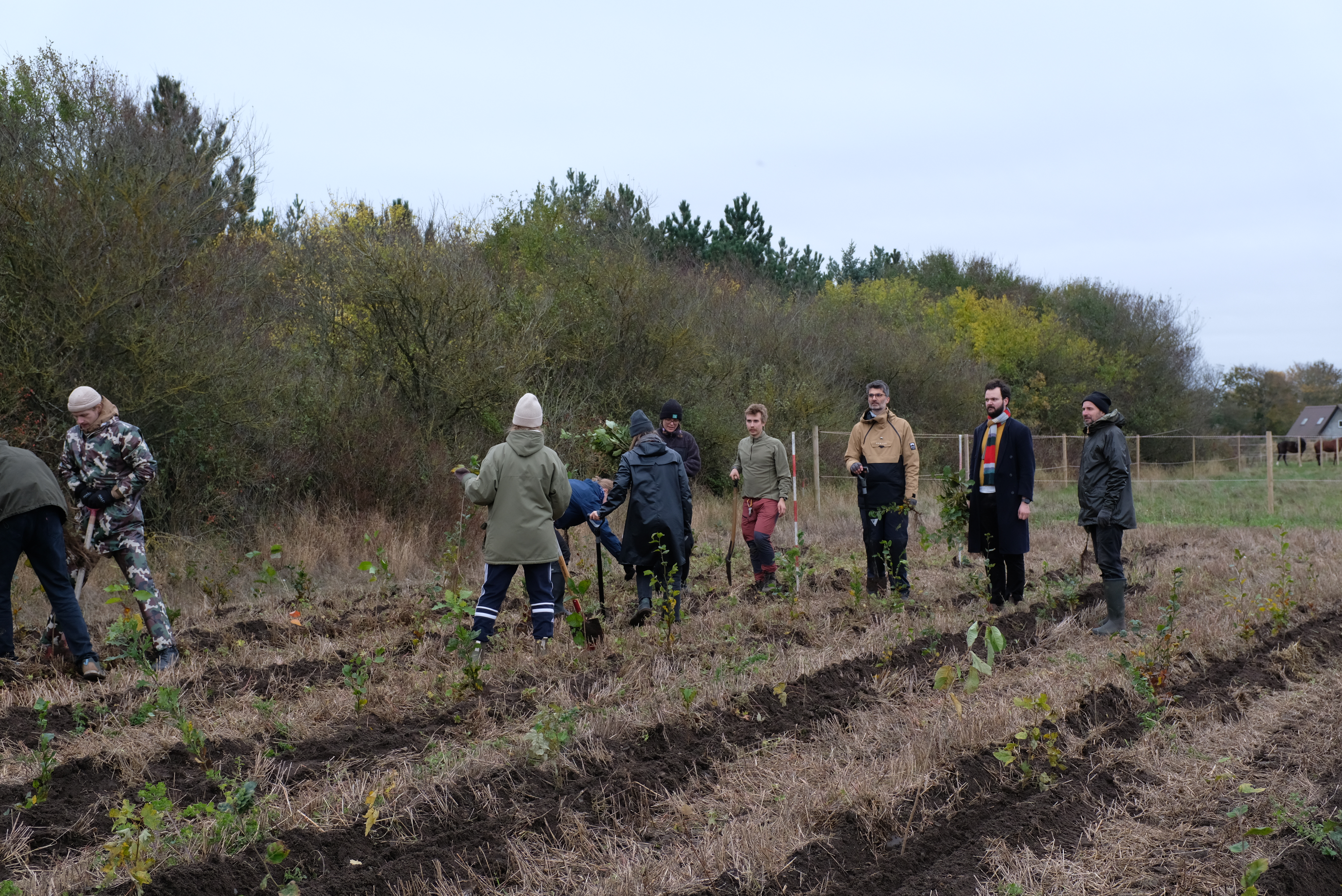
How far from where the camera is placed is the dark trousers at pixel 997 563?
344 inches

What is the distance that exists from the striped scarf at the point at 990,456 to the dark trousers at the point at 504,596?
3812 mm

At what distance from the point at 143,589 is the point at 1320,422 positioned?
65666 mm

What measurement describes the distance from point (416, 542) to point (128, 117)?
255 inches

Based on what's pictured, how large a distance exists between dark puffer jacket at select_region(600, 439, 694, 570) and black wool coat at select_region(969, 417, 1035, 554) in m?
2.55

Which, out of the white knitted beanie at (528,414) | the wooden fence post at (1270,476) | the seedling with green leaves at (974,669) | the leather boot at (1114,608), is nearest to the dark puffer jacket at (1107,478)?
the leather boot at (1114,608)

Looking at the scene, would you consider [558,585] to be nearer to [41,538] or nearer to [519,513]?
[519,513]

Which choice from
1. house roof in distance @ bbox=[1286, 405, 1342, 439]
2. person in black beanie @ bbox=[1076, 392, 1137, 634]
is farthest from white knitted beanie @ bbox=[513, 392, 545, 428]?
house roof in distance @ bbox=[1286, 405, 1342, 439]

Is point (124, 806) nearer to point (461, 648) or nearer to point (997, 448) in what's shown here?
point (461, 648)

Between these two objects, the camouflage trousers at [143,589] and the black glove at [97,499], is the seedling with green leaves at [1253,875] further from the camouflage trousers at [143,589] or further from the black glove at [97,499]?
the black glove at [97,499]

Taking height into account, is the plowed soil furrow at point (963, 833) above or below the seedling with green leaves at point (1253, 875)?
below

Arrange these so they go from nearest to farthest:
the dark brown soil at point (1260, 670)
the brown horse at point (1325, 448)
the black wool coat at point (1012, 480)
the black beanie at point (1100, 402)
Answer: the dark brown soil at point (1260, 670)
the black beanie at point (1100, 402)
the black wool coat at point (1012, 480)
the brown horse at point (1325, 448)

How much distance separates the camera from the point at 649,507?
26.4ft

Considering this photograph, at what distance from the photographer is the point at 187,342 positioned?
467 inches

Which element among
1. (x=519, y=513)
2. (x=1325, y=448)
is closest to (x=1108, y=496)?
(x=519, y=513)
